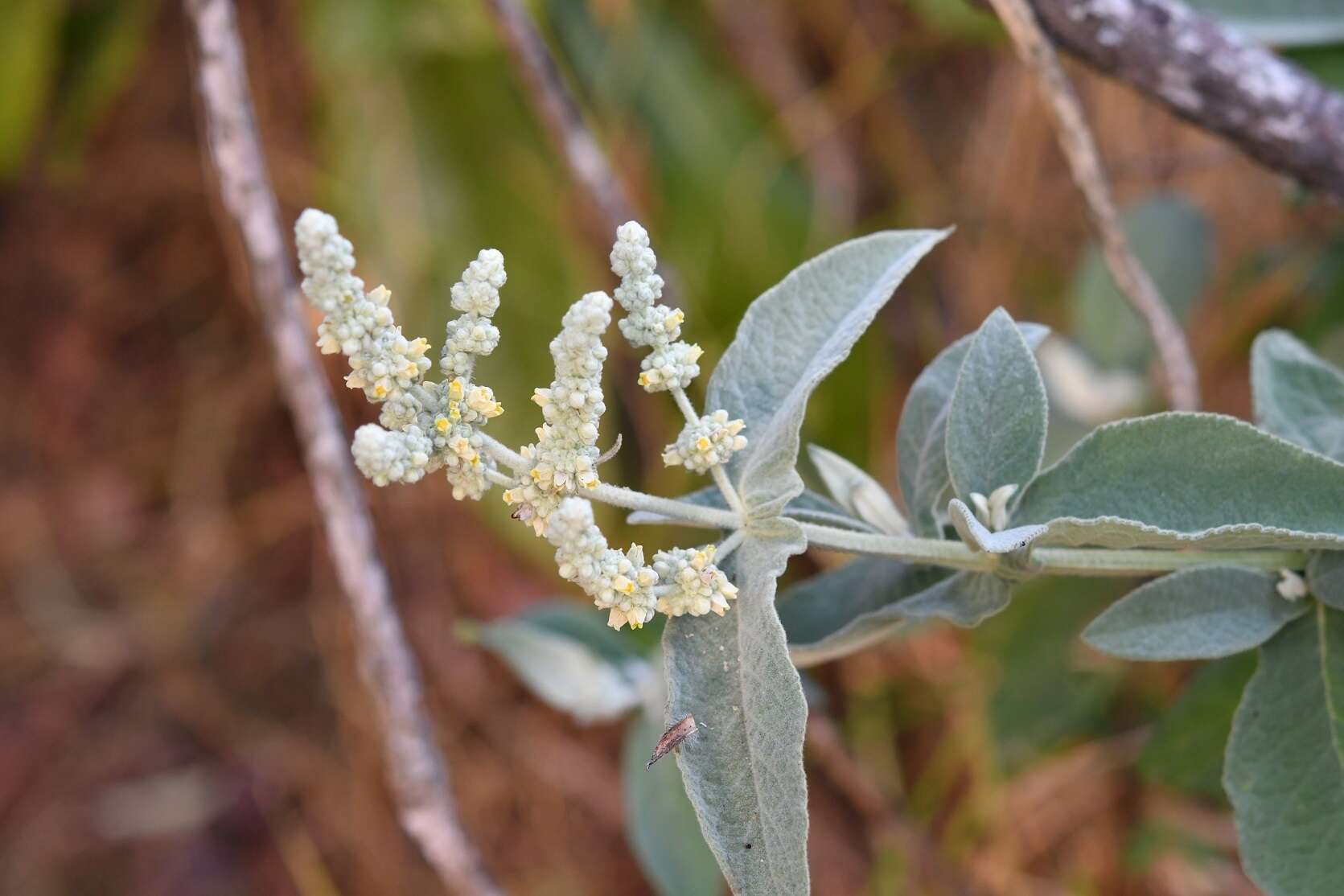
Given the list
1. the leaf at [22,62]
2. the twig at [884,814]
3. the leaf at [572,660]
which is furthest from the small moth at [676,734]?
the leaf at [22,62]

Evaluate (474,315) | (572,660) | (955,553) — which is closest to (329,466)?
(572,660)

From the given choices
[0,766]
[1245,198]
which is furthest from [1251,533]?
[0,766]

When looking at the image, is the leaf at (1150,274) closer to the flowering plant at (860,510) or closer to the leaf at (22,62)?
the flowering plant at (860,510)

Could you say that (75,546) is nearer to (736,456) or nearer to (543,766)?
(543,766)

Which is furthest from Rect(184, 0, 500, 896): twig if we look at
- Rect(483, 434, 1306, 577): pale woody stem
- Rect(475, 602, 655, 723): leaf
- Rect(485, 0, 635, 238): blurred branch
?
Rect(483, 434, 1306, 577): pale woody stem

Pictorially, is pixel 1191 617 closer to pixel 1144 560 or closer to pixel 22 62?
pixel 1144 560

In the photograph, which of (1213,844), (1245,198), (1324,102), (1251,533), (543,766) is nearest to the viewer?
(1251,533)
